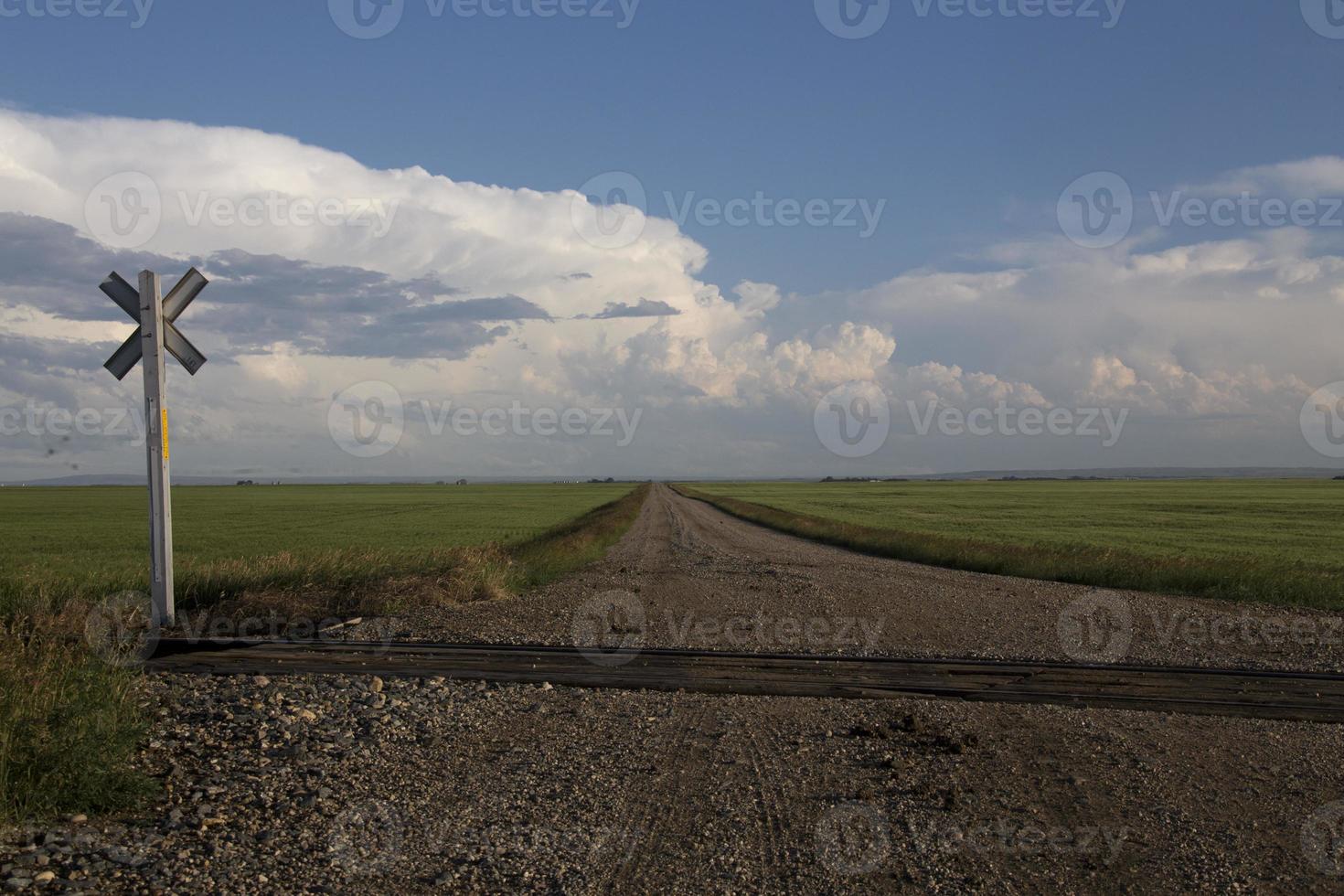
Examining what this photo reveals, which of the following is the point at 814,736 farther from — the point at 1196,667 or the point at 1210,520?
the point at 1210,520

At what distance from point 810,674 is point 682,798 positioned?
13.8ft

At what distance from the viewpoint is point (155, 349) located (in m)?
11.7

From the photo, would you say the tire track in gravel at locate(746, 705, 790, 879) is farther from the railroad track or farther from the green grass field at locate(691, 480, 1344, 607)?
the green grass field at locate(691, 480, 1344, 607)

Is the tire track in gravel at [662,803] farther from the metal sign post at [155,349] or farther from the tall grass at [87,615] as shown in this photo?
the metal sign post at [155,349]

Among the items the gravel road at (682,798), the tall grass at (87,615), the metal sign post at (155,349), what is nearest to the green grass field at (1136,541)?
the tall grass at (87,615)

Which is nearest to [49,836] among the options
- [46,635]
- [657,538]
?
[46,635]

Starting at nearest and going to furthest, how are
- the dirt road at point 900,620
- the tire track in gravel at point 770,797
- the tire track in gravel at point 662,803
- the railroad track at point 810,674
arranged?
the tire track in gravel at point 662,803 < the tire track in gravel at point 770,797 < the railroad track at point 810,674 < the dirt road at point 900,620

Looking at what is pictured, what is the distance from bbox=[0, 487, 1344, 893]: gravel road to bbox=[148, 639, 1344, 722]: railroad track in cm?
49

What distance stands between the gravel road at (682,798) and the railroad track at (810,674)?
1.60ft

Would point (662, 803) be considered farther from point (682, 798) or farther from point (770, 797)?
point (770, 797)

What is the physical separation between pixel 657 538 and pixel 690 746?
28.8 meters

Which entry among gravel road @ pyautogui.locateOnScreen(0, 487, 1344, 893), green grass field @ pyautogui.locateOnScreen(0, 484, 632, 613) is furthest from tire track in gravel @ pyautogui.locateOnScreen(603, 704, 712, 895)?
green grass field @ pyautogui.locateOnScreen(0, 484, 632, 613)

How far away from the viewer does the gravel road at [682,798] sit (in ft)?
15.6

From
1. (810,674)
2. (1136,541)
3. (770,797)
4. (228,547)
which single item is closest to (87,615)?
(810,674)
